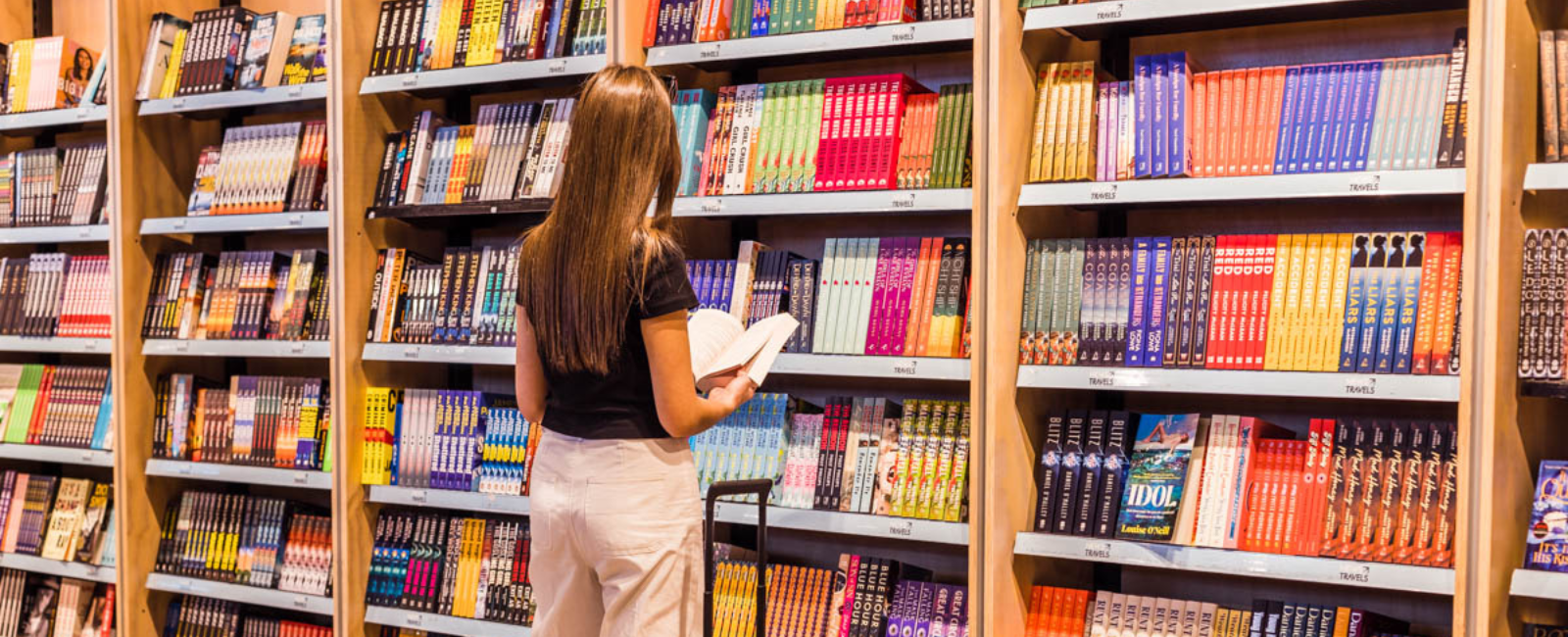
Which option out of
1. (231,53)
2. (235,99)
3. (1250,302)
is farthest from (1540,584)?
(231,53)

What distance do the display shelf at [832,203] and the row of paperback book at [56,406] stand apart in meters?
2.07

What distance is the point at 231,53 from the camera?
11.9 feet

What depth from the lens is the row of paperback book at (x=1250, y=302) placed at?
2.29 meters

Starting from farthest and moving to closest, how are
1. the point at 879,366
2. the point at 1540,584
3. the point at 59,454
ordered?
the point at 59,454 → the point at 879,366 → the point at 1540,584

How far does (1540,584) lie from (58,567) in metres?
3.86

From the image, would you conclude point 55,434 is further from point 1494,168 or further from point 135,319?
point 1494,168

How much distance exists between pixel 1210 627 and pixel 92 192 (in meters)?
3.38

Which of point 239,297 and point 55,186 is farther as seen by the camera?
point 55,186

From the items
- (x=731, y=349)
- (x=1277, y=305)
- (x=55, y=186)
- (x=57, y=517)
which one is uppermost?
(x=55, y=186)

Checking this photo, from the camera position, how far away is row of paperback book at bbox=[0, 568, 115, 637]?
3.83m

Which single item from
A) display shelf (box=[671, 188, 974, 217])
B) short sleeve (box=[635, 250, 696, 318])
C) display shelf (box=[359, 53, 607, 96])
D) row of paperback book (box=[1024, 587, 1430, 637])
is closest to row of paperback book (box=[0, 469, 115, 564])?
display shelf (box=[359, 53, 607, 96])

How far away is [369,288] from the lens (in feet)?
11.2

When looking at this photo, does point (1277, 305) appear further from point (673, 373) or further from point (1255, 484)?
point (673, 373)

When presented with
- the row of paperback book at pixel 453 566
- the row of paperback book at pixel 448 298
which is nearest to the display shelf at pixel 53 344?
the row of paperback book at pixel 448 298
